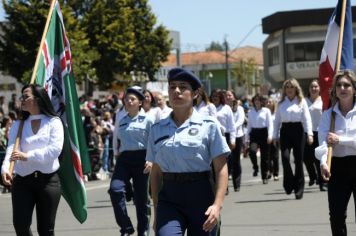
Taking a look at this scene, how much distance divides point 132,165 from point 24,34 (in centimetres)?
3748

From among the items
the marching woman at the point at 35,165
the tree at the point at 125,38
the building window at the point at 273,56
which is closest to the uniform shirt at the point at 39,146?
the marching woman at the point at 35,165

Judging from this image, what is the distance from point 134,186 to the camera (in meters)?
10.9

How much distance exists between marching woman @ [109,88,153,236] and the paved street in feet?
2.44

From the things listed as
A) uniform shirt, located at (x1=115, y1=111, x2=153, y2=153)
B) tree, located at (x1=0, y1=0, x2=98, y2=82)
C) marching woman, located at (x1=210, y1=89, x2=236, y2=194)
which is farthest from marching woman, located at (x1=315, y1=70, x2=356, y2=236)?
tree, located at (x1=0, y1=0, x2=98, y2=82)

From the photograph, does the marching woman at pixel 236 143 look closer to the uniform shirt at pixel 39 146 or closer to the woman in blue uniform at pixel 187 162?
the uniform shirt at pixel 39 146

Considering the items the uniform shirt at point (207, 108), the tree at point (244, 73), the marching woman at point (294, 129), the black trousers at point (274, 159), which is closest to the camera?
the marching woman at point (294, 129)

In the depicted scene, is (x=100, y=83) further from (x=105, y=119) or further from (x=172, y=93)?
(x=172, y=93)

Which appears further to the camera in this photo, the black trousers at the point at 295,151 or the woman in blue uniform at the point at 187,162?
the black trousers at the point at 295,151

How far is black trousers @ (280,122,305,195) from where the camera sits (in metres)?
14.7

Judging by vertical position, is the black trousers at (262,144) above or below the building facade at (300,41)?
below

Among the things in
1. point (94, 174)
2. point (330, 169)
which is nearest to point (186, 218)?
point (330, 169)

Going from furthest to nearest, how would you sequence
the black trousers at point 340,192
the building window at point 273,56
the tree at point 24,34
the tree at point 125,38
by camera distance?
the building window at point 273,56
the tree at point 125,38
the tree at point 24,34
the black trousers at point 340,192

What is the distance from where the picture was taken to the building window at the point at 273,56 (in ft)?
260

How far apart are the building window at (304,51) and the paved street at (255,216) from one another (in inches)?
2264
